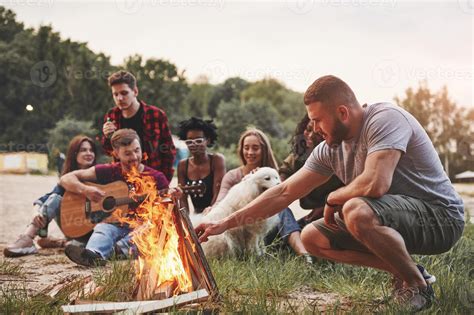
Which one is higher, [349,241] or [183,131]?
[183,131]

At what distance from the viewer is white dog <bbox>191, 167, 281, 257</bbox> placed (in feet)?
15.9

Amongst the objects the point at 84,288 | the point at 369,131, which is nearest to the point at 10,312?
the point at 84,288

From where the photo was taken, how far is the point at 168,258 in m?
3.15

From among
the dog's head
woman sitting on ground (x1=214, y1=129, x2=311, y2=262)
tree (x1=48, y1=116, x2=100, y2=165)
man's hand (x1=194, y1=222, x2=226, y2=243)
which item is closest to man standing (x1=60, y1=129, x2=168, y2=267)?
woman sitting on ground (x1=214, y1=129, x2=311, y2=262)

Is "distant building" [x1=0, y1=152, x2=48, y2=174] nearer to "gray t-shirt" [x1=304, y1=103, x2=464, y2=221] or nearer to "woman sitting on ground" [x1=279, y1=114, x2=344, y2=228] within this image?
"woman sitting on ground" [x1=279, y1=114, x2=344, y2=228]

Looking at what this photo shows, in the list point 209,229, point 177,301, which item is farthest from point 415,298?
point 177,301

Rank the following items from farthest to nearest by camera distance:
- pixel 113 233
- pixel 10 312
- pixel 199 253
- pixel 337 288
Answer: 1. pixel 113 233
2. pixel 337 288
3. pixel 10 312
4. pixel 199 253

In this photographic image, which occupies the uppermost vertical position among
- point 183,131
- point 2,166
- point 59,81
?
point 59,81

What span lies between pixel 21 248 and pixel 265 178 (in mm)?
2781

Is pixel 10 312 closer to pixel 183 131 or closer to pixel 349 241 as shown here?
pixel 349 241

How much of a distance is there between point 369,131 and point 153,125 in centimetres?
331

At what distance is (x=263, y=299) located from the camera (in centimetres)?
315

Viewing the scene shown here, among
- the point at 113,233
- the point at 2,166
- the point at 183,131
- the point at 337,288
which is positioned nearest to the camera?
the point at 337,288

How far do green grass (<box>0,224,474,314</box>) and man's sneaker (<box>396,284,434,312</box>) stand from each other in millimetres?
55
